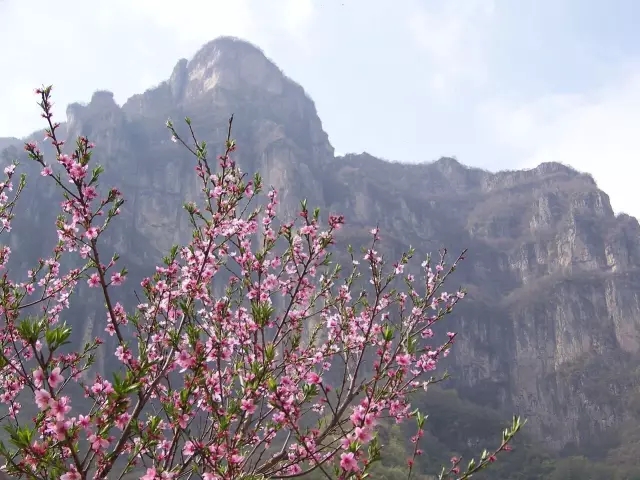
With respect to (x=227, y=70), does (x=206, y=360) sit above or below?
below

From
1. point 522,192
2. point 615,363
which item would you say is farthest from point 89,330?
point 522,192

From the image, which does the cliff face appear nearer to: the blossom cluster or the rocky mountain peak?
the rocky mountain peak

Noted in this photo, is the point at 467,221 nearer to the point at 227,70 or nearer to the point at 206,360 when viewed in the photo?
the point at 227,70

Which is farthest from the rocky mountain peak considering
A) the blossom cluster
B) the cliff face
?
the blossom cluster

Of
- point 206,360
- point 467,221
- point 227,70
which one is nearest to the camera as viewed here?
point 206,360

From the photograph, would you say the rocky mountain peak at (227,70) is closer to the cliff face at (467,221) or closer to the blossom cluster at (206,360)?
the cliff face at (467,221)

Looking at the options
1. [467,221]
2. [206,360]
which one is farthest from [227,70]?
[206,360]

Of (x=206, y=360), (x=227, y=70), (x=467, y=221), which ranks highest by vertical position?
(x=227, y=70)

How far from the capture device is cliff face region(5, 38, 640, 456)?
77.8 meters

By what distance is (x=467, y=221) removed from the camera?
118188 mm

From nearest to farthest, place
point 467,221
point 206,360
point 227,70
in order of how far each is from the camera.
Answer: point 206,360, point 467,221, point 227,70

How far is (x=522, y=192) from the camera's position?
11725 cm

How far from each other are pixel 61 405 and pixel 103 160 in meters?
97.9

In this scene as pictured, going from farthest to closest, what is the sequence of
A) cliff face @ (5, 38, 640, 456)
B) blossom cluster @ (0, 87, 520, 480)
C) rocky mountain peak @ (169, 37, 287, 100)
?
rocky mountain peak @ (169, 37, 287, 100) → cliff face @ (5, 38, 640, 456) → blossom cluster @ (0, 87, 520, 480)
